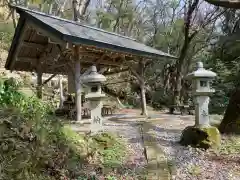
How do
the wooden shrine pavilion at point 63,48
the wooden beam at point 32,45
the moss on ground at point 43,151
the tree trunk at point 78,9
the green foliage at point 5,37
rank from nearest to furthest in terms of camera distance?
the moss on ground at point 43,151
the wooden shrine pavilion at point 63,48
the wooden beam at point 32,45
the tree trunk at point 78,9
the green foliage at point 5,37

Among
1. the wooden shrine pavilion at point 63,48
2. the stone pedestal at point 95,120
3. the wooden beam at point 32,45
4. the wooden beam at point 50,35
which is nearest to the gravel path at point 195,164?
the stone pedestal at point 95,120

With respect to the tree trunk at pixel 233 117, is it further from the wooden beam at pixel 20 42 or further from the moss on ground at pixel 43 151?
the wooden beam at pixel 20 42

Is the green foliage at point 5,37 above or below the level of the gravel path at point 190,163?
above

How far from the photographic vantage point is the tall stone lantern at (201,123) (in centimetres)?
632

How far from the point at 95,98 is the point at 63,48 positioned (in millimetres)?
3995

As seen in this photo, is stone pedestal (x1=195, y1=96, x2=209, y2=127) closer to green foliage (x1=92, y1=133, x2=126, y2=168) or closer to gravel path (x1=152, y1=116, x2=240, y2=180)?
gravel path (x1=152, y1=116, x2=240, y2=180)

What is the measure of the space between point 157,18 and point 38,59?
16.9 m

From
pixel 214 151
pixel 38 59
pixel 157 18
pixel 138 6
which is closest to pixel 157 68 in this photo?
pixel 157 18

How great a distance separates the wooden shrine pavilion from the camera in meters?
8.95

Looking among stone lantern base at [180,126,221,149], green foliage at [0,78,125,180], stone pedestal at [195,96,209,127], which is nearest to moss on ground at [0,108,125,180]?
green foliage at [0,78,125,180]

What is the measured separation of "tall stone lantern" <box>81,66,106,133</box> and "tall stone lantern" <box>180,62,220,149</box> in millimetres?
1983

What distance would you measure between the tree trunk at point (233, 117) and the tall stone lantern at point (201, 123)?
1035mm

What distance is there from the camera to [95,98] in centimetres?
653

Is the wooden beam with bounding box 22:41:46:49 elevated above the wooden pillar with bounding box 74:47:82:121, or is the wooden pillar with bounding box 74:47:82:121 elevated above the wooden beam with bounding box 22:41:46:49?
the wooden beam with bounding box 22:41:46:49
